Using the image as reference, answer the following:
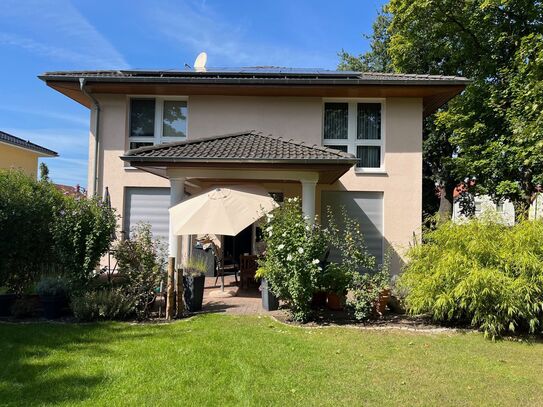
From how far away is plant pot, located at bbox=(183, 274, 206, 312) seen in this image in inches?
343

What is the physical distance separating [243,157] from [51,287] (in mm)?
4848

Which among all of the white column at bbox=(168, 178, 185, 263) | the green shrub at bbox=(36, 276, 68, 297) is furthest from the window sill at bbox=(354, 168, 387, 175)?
the green shrub at bbox=(36, 276, 68, 297)

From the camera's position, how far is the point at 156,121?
14.0 metres

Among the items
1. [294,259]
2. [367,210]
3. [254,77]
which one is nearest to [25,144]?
[254,77]

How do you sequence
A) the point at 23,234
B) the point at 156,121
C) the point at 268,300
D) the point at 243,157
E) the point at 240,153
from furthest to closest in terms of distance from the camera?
1. the point at 156,121
2. the point at 240,153
3. the point at 243,157
4. the point at 23,234
5. the point at 268,300

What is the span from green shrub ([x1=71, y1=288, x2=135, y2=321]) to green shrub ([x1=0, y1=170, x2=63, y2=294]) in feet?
6.12

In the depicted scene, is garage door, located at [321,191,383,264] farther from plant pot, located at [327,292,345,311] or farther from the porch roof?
plant pot, located at [327,292,345,311]

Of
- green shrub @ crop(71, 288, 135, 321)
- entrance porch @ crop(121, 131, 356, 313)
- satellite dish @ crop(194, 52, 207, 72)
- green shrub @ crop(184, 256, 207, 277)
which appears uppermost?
satellite dish @ crop(194, 52, 207, 72)

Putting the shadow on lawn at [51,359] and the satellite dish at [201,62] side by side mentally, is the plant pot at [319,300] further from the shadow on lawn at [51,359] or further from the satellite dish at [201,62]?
the satellite dish at [201,62]

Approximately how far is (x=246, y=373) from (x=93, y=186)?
10362 mm

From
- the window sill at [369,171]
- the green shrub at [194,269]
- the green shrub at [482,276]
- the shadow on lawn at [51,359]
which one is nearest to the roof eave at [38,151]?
the green shrub at [194,269]

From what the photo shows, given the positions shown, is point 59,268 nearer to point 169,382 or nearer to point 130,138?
point 169,382

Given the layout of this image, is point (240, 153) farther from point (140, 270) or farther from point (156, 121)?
point (156, 121)

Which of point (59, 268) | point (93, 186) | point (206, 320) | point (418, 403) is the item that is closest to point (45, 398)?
point (206, 320)
